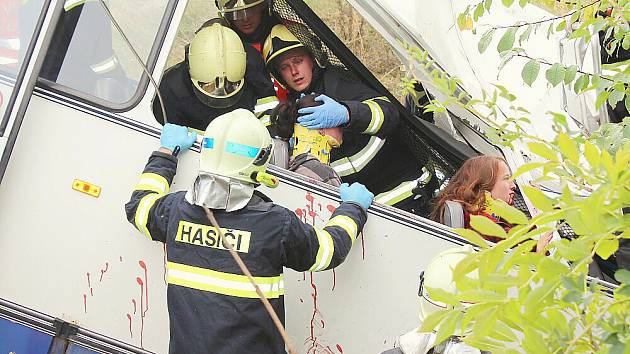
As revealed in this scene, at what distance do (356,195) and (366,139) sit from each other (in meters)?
1.34

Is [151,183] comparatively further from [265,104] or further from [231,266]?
[265,104]

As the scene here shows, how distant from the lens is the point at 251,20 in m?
4.79

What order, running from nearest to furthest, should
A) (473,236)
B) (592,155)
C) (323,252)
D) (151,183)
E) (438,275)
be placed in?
(592,155) < (473,236) < (438,275) < (323,252) < (151,183)

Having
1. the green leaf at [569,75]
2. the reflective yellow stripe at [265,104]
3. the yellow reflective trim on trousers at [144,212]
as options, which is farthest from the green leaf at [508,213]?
the reflective yellow stripe at [265,104]

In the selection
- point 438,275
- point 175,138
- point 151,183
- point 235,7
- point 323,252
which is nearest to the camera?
point 438,275

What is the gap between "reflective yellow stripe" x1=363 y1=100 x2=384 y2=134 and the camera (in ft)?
15.1

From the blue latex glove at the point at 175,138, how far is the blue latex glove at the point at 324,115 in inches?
34.6

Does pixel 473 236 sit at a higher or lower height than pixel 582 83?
lower

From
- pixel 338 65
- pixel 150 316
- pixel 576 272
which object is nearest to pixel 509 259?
pixel 576 272

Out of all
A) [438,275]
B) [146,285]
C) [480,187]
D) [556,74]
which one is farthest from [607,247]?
[480,187]

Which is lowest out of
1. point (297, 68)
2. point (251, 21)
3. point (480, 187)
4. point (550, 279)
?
point (550, 279)

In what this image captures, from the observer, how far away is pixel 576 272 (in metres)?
1.29

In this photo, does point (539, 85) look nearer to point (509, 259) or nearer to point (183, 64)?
point (183, 64)

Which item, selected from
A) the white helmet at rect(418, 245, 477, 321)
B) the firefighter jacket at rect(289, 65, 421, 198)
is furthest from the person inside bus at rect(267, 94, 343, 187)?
the white helmet at rect(418, 245, 477, 321)
